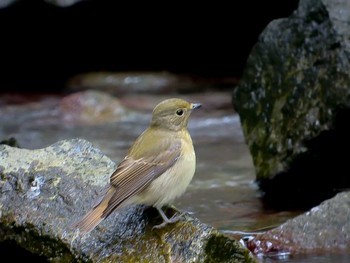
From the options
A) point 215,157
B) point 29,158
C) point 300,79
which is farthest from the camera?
point 215,157

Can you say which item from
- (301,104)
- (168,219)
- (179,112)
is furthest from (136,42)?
(168,219)

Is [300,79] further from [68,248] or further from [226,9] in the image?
[226,9]

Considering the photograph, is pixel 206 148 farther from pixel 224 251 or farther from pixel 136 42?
pixel 224 251

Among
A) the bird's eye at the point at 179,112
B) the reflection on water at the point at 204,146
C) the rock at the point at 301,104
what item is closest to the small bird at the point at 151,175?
the bird's eye at the point at 179,112

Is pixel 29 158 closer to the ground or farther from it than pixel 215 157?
farther from it

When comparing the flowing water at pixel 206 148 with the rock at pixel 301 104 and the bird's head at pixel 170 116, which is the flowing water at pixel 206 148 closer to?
the rock at pixel 301 104

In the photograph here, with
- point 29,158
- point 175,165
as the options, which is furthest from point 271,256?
point 29,158

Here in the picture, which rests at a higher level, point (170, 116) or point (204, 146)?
point (170, 116)

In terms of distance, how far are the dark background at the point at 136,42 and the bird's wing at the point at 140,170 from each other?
7854 millimetres

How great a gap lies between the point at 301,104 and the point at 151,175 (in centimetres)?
244

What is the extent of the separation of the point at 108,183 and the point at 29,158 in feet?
2.25

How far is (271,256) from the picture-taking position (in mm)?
6668

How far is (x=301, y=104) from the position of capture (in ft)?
25.5

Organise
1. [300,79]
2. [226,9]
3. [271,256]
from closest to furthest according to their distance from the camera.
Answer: [271,256] < [300,79] < [226,9]
